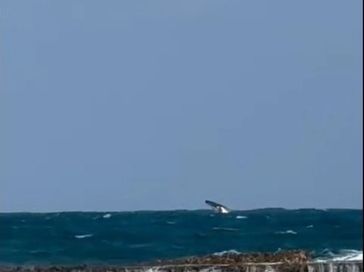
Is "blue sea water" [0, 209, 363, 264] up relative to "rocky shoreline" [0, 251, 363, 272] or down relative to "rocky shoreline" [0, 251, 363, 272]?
up

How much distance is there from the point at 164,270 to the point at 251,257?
252cm

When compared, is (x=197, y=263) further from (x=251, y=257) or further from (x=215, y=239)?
(x=215, y=239)

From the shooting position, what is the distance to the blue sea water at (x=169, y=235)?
51.5 m

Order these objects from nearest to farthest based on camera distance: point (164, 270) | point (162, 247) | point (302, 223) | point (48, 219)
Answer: point (164, 270)
point (162, 247)
point (302, 223)
point (48, 219)

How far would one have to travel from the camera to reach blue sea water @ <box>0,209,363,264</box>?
169ft

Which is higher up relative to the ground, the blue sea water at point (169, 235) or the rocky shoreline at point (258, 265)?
the blue sea water at point (169, 235)

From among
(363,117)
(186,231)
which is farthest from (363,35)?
(186,231)

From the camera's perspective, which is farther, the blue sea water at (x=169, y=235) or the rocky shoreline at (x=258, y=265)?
the blue sea water at (x=169, y=235)

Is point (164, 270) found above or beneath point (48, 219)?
beneath

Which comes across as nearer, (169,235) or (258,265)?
(258,265)

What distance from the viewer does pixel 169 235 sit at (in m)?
60.9

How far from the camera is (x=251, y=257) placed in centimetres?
3559

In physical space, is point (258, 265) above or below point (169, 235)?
below

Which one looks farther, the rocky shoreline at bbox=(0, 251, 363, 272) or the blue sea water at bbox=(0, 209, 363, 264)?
the blue sea water at bbox=(0, 209, 363, 264)
